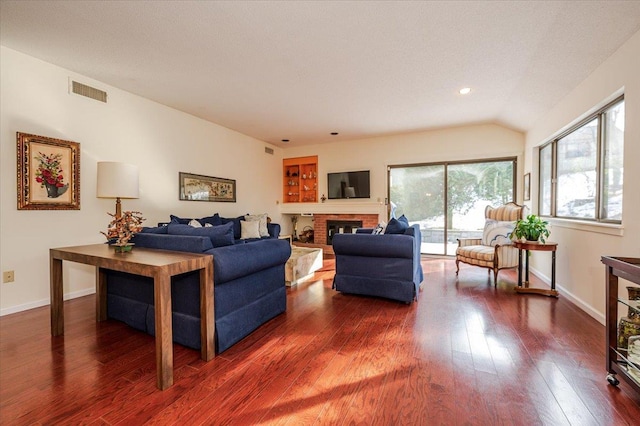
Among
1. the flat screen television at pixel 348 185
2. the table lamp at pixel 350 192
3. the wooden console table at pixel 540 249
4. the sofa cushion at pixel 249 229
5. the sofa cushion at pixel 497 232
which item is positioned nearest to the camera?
the wooden console table at pixel 540 249

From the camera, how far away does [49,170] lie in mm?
3090

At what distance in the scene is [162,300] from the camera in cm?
161

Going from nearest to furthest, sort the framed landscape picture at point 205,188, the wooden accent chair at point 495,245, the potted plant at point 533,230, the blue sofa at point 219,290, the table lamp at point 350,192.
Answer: the blue sofa at point 219,290, the potted plant at point 533,230, the wooden accent chair at point 495,245, the framed landscape picture at point 205,188, the table lamp at point 350,192

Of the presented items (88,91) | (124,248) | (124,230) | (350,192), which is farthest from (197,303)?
(350,192)

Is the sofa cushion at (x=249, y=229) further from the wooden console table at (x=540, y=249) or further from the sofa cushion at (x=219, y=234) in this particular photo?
the wooden console table at (x=540, y=249)

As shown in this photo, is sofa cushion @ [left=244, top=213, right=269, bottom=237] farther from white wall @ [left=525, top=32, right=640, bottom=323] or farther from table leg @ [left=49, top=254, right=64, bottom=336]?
white wall @ [left=525, top=32, right=640, bottom=323]

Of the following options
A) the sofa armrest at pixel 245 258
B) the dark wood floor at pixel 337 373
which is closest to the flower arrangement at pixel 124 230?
the sofa armrest at pixel 245 258

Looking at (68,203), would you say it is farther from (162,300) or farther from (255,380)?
(255,380)

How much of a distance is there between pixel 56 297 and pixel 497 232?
5.04m

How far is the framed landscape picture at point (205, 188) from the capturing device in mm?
4734

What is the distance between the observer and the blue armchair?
3.07 metres

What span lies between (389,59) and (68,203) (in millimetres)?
3908

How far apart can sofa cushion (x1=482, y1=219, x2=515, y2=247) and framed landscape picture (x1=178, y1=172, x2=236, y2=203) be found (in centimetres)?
455

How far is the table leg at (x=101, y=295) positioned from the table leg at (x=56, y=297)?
0.28m
